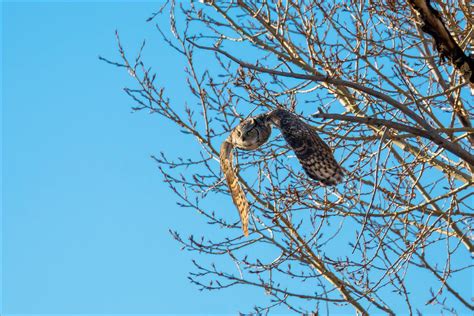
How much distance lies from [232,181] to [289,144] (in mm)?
722

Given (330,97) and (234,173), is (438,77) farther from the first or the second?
(234,173)

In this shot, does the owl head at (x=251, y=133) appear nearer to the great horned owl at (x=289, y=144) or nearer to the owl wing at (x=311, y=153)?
the great horned owl at (x=289, y=144)

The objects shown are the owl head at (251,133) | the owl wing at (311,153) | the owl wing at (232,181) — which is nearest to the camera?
the owl wing at (311,153)

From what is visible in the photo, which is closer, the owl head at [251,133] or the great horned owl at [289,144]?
the great horned owl at [289,144]

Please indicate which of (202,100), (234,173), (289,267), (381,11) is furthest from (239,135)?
(381,11)

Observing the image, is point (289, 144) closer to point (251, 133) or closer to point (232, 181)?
point (251, 133)

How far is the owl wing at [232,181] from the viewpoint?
20.3 ft

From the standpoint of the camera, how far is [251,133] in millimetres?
5926

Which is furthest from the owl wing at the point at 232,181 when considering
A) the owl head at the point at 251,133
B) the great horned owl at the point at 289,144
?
the owl head at the point at 251,133

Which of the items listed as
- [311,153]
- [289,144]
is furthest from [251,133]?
[311,153]

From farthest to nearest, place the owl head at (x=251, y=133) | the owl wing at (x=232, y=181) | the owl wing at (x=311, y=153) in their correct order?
the owl wing at (x=232, y=181), the owl head at (x=251, y=133), the owl wing at (x=311, y=153)

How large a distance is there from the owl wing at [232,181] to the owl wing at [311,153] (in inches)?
23.3

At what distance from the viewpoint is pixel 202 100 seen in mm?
6605

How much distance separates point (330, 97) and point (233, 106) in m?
1.04
